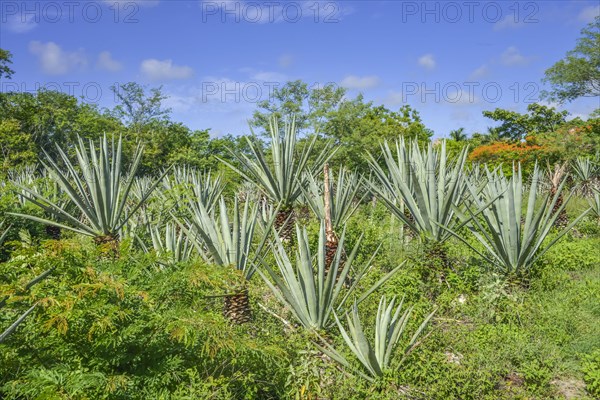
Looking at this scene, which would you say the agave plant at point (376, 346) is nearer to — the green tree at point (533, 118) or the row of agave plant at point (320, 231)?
the row of agave plant at point (320, 231)

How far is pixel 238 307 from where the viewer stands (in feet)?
15.1

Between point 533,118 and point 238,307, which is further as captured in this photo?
point 533,118

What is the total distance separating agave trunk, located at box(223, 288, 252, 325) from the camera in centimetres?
457

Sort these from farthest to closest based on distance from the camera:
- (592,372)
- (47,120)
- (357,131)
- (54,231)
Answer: (47,120)
(357,131)
(54,231)
(592,372)

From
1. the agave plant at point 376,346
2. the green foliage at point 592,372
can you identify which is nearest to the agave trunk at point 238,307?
the agave plant at point 376,346

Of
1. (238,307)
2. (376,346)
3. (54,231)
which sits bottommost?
(376,346)

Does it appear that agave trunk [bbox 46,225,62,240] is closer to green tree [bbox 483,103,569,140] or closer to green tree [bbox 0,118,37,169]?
green tree [bbox 0,118,37,169]

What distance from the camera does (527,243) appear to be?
17.1 ft

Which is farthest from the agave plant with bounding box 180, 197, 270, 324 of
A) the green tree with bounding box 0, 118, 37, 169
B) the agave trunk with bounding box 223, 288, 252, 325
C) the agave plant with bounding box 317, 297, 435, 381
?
the green tree with bounding box 0, 118, 37, 169

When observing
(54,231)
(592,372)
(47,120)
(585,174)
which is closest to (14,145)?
(47,120)

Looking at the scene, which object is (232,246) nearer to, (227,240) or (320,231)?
(227,240)

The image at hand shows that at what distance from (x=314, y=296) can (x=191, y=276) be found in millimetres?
1061

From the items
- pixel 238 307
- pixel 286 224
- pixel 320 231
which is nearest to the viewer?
pixel 320 231

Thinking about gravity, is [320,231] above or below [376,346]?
above
